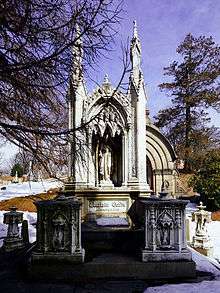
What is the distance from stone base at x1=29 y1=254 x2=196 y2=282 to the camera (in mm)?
6625

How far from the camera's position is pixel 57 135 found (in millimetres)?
4512

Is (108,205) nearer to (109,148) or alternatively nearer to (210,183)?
(109,148)

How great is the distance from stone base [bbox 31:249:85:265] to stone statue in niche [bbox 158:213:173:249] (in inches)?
64.4

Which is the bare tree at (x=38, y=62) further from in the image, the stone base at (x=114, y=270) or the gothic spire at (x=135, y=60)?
the gothic spire at (x=135, y=60)

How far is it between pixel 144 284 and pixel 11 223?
541 cm

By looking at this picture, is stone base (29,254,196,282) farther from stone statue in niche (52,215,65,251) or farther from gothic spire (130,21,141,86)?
gothic spire (130,21,141,86)

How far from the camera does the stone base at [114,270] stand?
6.62 meters

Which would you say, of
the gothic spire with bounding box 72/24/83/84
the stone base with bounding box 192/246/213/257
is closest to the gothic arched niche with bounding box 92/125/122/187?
the stone base with bounding box 192/246/213/257

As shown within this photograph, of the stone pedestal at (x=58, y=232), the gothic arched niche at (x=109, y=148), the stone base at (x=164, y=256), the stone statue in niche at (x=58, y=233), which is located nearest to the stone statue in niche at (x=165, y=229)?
the stone base at (x=164, y=256)

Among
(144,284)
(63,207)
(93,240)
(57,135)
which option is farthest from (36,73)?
(93,240)

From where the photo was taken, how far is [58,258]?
6.82 meters

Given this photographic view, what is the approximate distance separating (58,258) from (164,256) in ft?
6.82

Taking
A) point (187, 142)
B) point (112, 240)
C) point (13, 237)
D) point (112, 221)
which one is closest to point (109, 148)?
point (112, 221)

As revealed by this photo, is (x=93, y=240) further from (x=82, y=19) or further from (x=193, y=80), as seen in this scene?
(x=193, y=80)
